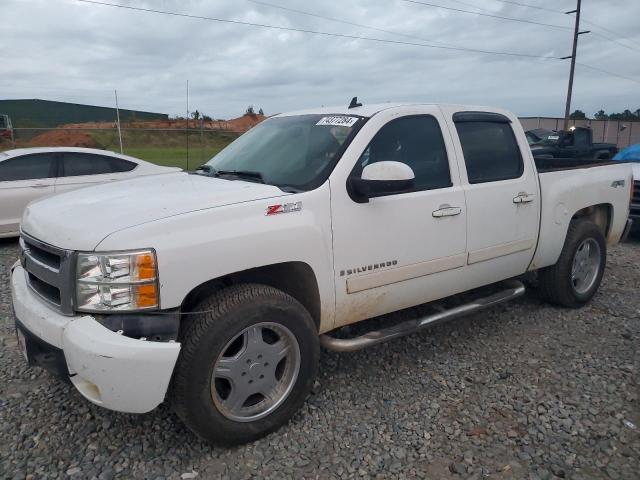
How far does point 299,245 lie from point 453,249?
1.33 m

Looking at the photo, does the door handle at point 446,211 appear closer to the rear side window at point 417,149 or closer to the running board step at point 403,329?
the rear side window at point 417,149

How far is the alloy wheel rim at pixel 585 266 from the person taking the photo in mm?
4941

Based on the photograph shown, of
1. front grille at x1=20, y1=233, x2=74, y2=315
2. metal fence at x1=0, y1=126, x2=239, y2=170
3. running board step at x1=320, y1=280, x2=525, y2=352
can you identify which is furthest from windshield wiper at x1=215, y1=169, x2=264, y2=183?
metal fence at x1=0, y1=126, x2=239, y2=170

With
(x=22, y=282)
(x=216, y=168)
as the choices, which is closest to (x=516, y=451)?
(x=216, y=168)

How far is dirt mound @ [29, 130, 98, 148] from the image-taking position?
21531 mm

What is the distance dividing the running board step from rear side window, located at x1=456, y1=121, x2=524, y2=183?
0.95 metres

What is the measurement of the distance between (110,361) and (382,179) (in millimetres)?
1720

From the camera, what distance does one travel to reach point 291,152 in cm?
356

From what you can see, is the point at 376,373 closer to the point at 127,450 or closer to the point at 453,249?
the point at 453,249

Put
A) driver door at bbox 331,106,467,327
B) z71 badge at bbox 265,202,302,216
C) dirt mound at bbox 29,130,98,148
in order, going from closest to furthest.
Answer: z71 badge at bbox 265,202,302,216 < driver door at bbox 331,106,467,327 < dirt mound at bbox 29,130,98,148

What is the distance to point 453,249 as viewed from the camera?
370 cm

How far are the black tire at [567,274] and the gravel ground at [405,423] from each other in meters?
0.64

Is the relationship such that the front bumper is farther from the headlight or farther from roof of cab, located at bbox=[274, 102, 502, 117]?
roof of cab, located at bbox=[274, 102, 502, 117]

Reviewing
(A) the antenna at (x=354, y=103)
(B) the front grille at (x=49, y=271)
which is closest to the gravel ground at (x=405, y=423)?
(B) the front grille at (x=49, y=271)
